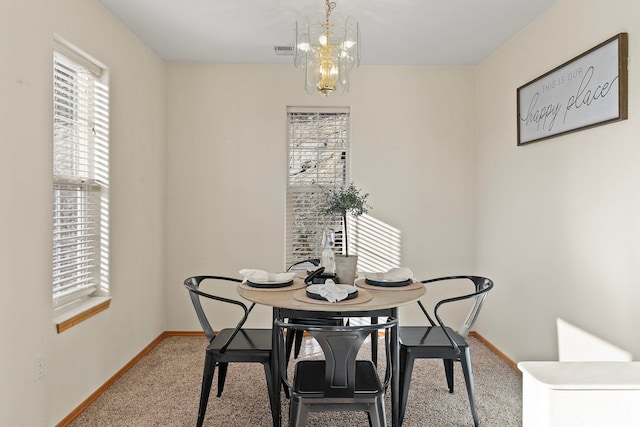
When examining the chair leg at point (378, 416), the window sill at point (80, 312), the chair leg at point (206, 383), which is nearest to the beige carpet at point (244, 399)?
the chair leg at point (206, 383)

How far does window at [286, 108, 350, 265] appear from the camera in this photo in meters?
4.06

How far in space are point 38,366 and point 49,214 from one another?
0.79m

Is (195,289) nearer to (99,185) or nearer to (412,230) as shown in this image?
(99,185)

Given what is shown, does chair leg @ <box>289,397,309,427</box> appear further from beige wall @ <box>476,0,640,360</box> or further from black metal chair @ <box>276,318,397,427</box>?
beige wall @ <box>476,0,640,360</box>

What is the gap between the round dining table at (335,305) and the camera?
198 cm

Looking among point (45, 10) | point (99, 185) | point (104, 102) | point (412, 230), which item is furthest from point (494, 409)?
point (45, 10)

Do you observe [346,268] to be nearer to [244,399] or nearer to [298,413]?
[298,413]

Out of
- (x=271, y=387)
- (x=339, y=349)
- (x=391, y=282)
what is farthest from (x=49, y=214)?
(x=391, y=282)

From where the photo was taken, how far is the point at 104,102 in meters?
2.88

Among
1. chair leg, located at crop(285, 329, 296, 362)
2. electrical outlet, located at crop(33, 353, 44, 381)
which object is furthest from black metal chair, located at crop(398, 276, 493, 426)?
electrical outlet, located at crop(33, 353, 44, 381)

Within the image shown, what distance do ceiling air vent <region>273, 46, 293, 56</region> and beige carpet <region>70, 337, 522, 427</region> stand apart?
2570 millimetres

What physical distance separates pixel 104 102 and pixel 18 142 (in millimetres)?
953

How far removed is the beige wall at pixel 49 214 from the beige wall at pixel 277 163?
46cm

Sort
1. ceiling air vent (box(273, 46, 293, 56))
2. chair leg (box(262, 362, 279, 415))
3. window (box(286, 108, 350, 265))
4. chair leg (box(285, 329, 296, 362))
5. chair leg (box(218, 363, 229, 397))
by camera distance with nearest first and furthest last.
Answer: chair leg (box(262, 362, 279, 415))
chair leg (box(218, 363, 229, 397))
chair leg (box(285, 329, 296, 362))
ceiling air vent (box(273, 46, 293, 56))
window (box(286, 108, 350, 265))
